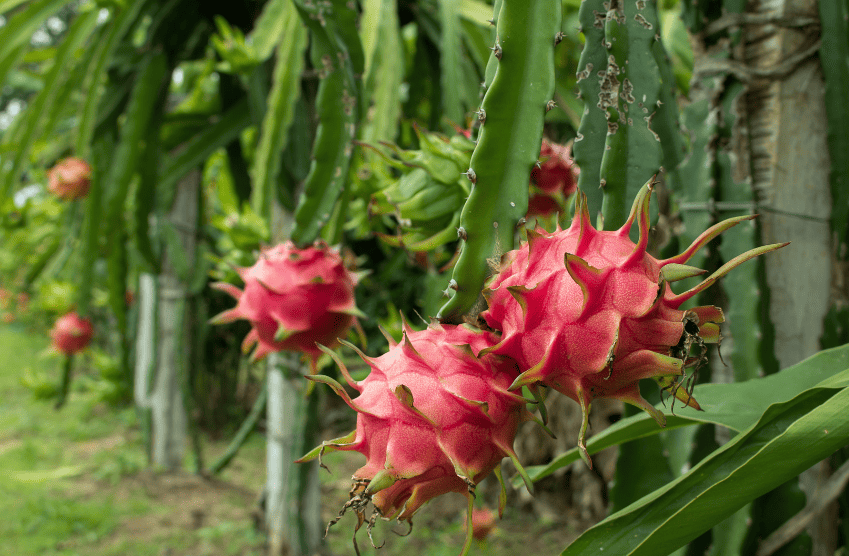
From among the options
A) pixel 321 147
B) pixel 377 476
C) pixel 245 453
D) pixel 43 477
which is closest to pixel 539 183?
pixel 321 147

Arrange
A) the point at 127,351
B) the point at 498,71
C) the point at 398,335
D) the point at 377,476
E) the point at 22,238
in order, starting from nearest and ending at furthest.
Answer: the point at 377,476, the point at 498,71, the point at 398,335, the point at 127,351, the point at 22,238

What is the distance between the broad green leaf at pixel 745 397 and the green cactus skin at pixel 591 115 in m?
0.23

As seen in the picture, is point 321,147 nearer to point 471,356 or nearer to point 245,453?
point 471,356

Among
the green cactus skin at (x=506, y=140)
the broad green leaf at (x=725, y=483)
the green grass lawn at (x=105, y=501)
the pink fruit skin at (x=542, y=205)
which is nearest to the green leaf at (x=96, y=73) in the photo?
the pink fruit skin at (x=542, y=205)

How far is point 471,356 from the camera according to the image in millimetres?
472

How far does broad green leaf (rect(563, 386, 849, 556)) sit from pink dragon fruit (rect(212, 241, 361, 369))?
1.70 ft

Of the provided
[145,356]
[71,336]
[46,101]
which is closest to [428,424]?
[46,101]

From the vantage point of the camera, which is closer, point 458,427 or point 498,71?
point 458,427

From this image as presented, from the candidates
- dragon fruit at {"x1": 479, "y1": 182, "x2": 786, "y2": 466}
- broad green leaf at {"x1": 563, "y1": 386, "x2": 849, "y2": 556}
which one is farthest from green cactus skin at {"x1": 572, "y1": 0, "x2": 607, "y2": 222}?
broad green leaf at {"x1": 563, "y1": 386, "x2": 849, "y2": 556}

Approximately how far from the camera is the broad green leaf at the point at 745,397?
577 millimetres

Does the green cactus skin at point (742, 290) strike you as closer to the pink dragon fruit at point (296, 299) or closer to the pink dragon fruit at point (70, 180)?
the pink dragon fruit at point (296, 299)

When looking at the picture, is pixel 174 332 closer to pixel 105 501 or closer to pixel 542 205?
pixel 105 501

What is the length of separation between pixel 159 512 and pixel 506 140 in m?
2.67

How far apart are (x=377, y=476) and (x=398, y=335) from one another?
2.22ft
